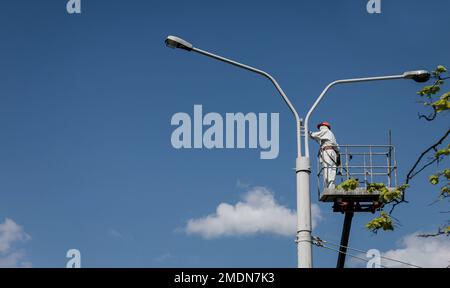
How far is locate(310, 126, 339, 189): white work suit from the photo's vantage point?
74.6 feet

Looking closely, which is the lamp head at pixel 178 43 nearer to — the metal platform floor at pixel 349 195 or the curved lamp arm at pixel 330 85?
the curved lamp arm at pixel 330 85

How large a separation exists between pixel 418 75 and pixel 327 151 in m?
5.58

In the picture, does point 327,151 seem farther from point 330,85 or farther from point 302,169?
point 302,169

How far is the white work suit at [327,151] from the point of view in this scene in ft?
74.6

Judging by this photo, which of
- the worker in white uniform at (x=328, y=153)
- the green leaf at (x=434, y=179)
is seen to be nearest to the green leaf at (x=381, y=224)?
the green leaf at (x=434, y=179)

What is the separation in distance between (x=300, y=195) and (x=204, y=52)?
388 centimetres

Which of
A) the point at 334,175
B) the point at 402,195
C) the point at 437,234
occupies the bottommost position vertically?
the point at 437,234

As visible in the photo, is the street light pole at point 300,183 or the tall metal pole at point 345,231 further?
the tall metal pole at point 345,231

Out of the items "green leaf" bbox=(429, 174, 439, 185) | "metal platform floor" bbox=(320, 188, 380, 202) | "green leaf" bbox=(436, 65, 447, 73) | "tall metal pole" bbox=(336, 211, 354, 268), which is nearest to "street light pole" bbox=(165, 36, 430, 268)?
"green leaf" bbox=(436, 65, 447, 73)

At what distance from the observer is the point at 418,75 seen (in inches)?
703
